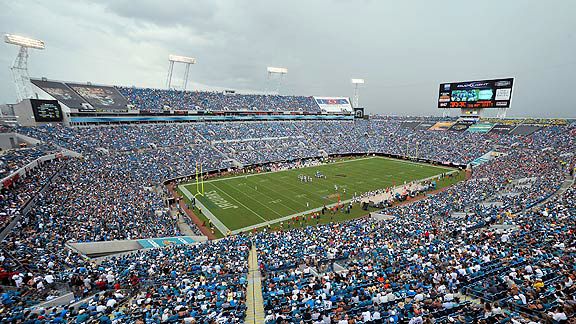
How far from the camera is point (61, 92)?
44.8 m

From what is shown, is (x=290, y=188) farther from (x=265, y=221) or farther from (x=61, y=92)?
(x=61, y=92)

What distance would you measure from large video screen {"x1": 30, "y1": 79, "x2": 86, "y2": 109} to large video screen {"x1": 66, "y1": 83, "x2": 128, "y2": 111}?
1260 millimetres

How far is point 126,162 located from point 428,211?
1365 inches

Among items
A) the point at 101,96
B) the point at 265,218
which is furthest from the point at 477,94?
the point at 101,96

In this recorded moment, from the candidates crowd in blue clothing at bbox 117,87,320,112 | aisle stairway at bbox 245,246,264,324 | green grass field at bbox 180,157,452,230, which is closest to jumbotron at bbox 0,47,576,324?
aisle stairway at bbox 245,246,264,324

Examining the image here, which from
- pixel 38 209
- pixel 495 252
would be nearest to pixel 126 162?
pixel 38 209

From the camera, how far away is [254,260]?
49.3 feet

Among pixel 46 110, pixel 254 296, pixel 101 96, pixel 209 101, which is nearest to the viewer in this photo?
pixel 254 296

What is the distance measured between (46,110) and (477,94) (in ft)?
227

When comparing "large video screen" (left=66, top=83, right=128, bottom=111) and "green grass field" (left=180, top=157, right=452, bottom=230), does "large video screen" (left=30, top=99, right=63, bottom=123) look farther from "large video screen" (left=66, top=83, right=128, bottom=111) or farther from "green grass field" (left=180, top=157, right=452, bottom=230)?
"green grass field" (left=180, top=157, right=452, bottom=230)

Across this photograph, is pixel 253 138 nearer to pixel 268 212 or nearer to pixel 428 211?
pixel 268 212

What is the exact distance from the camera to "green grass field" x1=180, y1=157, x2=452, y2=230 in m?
27.5

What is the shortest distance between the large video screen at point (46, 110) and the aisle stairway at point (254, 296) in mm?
40055

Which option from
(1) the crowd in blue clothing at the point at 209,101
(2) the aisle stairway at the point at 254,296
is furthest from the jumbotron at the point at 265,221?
(1) the crowd in blue clothing at the point at 209,101
